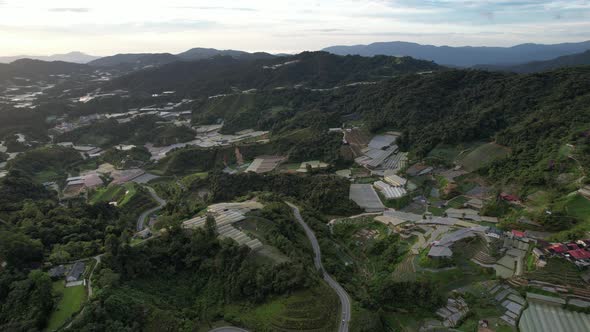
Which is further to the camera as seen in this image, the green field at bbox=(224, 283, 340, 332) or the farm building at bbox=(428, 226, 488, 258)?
the farm building at bbox=(428, 226, 488, 258)

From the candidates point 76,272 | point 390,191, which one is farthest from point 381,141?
point 76,272

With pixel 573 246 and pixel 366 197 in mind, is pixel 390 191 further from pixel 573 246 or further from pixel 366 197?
pixel 573 246

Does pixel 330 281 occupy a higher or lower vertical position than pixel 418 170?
lower

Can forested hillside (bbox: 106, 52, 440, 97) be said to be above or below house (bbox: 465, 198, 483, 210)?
above

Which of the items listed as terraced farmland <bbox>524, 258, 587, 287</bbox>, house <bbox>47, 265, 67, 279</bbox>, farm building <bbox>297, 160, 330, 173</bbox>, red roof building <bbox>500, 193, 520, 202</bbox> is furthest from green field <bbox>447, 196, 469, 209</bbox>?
house <bbox>47, 265, 67, 279</bbox>

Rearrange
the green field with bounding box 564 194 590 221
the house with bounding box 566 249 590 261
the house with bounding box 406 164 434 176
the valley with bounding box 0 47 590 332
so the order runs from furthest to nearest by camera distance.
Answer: the house with bounding box 406 164 434 176 < the green field with bounding box 564 194 590 221 < the house with bounding box 566 249 590 261 < the valley with bounding box 0 47 590 332

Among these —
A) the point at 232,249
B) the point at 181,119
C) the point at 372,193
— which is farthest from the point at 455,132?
the point at 181,119

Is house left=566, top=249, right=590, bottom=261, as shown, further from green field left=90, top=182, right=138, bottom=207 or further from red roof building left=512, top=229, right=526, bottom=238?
green field left=90, top=182, right=138, bottom=207
